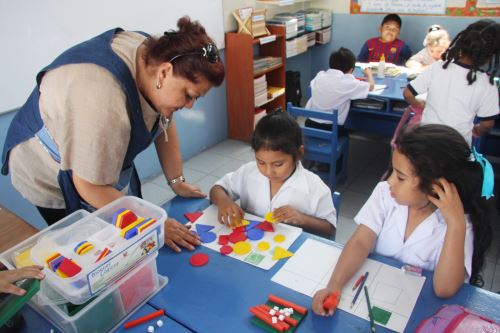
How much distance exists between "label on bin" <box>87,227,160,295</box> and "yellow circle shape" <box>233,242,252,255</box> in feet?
1.01

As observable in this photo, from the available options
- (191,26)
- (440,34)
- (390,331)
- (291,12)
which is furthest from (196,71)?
(291,12)

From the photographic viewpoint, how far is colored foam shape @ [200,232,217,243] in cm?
126

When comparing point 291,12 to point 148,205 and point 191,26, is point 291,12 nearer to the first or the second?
point 191,26

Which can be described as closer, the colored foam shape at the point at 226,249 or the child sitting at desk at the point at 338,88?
the colored foam shape at the point at 226,249

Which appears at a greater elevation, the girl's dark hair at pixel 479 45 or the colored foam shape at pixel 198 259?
the girl's dark hair at pixel 479 45

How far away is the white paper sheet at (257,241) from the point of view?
3.79 ft

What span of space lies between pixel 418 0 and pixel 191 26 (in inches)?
161

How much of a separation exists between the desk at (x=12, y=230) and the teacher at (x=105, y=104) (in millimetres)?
181

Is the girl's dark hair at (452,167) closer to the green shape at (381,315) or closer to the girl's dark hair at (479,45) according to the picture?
the green shape at (381,315)

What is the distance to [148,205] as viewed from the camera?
1.03 m

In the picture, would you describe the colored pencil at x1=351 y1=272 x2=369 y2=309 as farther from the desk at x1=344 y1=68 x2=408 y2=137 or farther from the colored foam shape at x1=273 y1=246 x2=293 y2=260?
the desk at x1=344 y1=68 x2=408 y2=137

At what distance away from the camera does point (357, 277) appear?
108cm

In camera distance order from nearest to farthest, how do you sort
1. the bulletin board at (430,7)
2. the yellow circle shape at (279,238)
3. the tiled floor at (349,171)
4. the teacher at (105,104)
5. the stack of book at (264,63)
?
the teacher at (105,104)
the yellow circle shape at (279,238)
the tiled floor at (349,171)
the stack of book at (264,63)
the bulletin board at (430,7)

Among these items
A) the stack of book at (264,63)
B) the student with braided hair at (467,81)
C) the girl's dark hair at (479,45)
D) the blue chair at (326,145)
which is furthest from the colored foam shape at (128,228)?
the stack of book at (264,63)
